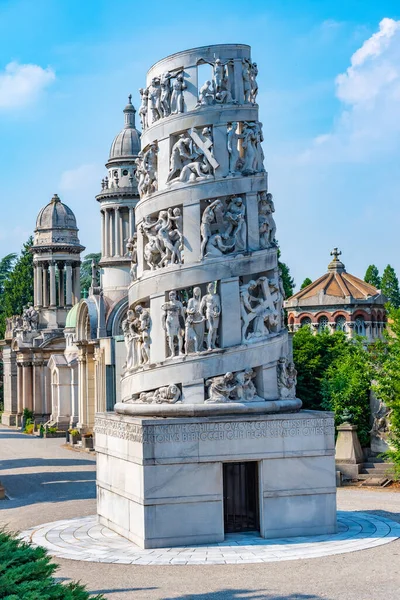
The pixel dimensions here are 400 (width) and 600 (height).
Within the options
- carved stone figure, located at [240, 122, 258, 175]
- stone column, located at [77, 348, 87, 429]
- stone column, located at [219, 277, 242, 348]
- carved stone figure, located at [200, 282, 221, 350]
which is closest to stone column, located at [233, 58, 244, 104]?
carved stone figure, located at [240, 122, 258, 175]

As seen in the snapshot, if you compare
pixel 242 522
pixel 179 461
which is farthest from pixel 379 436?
pixel 179 461

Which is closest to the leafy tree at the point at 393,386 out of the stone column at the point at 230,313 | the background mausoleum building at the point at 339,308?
the stone column at the point at 230,313

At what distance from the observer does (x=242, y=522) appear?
1833cm

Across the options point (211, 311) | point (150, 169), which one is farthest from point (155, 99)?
point (211, 311)

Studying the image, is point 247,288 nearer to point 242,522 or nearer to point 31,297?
point 242,522

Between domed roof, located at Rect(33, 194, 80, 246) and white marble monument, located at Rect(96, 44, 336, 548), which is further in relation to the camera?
domed roof, located at Rect(33, 194, 80, 246)

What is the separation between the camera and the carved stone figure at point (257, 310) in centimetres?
1809

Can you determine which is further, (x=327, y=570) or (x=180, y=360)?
(x=180, y=360)

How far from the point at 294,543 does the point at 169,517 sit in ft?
7.75

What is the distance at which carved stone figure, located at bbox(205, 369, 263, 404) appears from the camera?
1770cm

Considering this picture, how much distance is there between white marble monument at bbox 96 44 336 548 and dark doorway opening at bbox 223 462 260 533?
0.03m

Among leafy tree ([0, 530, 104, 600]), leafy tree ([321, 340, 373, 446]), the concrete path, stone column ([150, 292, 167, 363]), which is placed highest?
stone column ([150, 292, 167, 363])

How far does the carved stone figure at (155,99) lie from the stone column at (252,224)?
8.96 feet

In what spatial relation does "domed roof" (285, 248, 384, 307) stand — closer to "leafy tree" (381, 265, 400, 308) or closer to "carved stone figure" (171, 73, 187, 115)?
"leafy tree" (381, 265, 400, 308)
